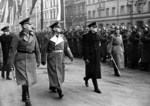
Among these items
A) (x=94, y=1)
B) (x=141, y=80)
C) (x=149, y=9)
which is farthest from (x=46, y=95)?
(x=94, y=1)

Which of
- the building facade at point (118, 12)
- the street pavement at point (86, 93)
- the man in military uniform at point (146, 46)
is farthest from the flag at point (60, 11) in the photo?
the building facade at point (118, 12)

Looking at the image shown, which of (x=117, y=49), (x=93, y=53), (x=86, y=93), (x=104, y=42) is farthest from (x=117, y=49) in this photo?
(x=104, y=42)

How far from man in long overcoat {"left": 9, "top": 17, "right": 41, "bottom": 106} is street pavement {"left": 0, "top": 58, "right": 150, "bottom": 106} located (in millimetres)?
575

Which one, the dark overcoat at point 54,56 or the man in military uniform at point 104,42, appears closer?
the dark overcoat at point 54,56

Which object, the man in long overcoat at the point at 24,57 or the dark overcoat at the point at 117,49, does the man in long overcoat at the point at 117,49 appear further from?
the man in long overcoat at the point at 24,57

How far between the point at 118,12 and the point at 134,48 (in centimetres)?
3628

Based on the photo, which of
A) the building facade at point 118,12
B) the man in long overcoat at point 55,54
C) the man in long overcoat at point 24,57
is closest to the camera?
the man in long overcoat at point 24,57

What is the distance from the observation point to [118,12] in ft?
157

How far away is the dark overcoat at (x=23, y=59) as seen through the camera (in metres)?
6.01

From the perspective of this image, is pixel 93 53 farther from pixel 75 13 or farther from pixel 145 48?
pixel 75 13

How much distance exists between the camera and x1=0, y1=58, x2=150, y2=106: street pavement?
20.8 ft

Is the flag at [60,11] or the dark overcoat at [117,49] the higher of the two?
the flag at [60,11]

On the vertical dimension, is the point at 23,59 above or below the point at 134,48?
above

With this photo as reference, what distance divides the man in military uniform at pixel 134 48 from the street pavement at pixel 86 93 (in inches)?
110
